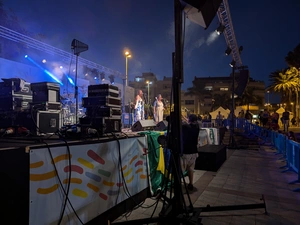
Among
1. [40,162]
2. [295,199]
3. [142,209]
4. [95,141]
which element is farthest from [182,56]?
[295,199]

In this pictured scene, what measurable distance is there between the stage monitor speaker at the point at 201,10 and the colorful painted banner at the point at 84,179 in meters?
2.54

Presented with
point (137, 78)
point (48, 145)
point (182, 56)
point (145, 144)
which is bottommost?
point (145, 144)

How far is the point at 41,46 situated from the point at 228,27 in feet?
51.8

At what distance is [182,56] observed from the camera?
3.22 meters

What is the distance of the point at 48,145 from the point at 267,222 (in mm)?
3842

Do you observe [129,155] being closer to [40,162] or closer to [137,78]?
[40,162]

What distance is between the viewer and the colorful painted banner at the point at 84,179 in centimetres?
232

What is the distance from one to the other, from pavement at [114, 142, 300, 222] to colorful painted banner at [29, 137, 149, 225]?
0.63 m

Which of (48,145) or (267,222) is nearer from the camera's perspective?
(48,145)

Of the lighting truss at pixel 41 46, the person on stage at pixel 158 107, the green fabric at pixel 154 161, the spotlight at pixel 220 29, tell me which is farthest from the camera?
the lighting truss at pixel 41 46

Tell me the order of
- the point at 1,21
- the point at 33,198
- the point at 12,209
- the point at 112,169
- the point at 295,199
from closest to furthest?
1. the point at 12,209
2. the point at 33,198
3. the point at 112,169
4. the point at 295,199
5. the point at 1,21

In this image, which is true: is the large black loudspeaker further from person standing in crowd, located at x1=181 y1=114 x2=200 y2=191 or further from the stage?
the stage

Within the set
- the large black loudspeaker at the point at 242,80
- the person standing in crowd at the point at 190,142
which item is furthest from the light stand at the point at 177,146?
the large black loudspeaker at the point at 242,80

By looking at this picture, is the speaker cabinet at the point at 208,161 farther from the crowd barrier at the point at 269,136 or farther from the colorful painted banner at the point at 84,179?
the colorful painted banner at the point at 84,179
